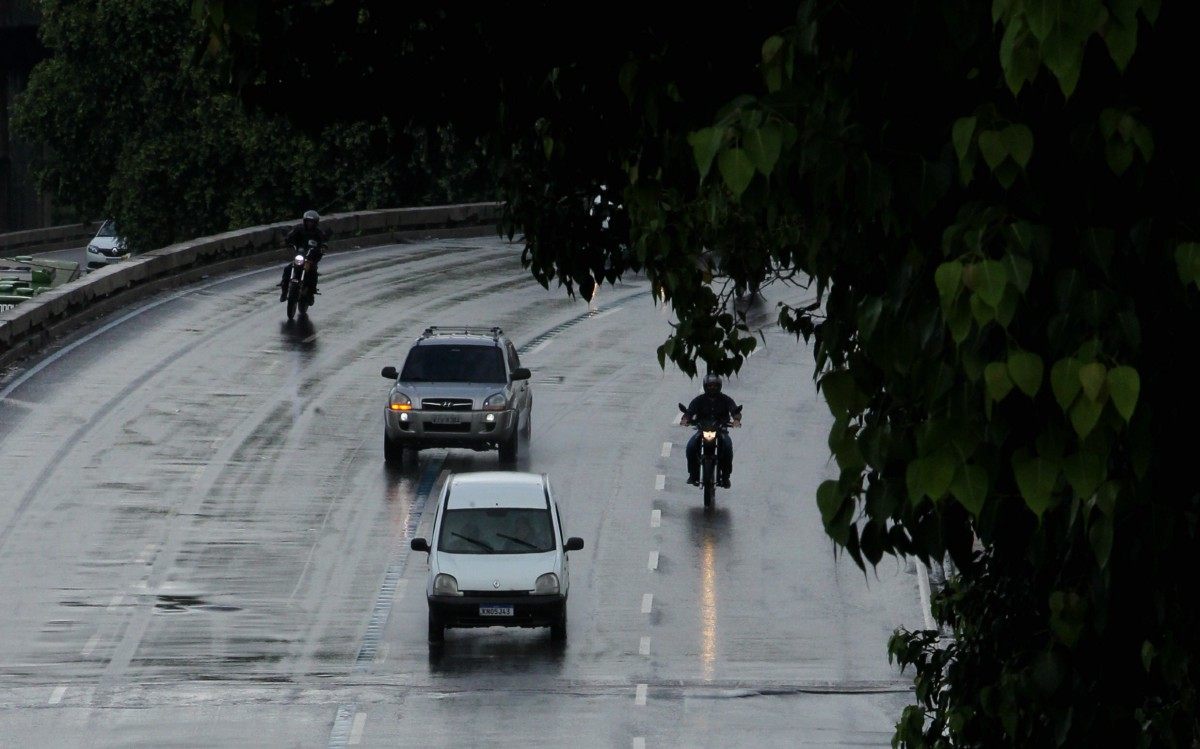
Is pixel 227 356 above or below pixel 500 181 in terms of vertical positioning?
below

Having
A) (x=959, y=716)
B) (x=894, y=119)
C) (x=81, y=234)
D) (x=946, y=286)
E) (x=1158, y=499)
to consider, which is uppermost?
(x=894, y=119)

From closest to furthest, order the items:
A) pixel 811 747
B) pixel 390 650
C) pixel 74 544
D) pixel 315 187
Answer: pixel 811 747 → pixel 390 650 → pixel 74 544 → pixel 315 187

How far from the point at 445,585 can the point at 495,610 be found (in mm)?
588

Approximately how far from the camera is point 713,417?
1145 inches

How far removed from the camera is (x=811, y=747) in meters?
19.3

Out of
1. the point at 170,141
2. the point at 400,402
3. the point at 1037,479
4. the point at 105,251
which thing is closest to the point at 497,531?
the point at 400,402

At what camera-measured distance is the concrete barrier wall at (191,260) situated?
3881cm

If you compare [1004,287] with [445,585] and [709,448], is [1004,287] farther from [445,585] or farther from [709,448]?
[709,448]

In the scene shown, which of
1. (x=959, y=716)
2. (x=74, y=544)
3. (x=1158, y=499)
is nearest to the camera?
(x=1158, y=499)

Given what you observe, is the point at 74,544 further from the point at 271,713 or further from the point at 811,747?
the point at 811,747

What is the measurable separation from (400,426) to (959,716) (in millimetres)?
23133

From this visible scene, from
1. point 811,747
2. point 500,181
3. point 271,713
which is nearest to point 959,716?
point 500,181

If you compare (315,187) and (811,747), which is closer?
(811,747)

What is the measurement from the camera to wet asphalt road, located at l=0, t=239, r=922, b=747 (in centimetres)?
2042
